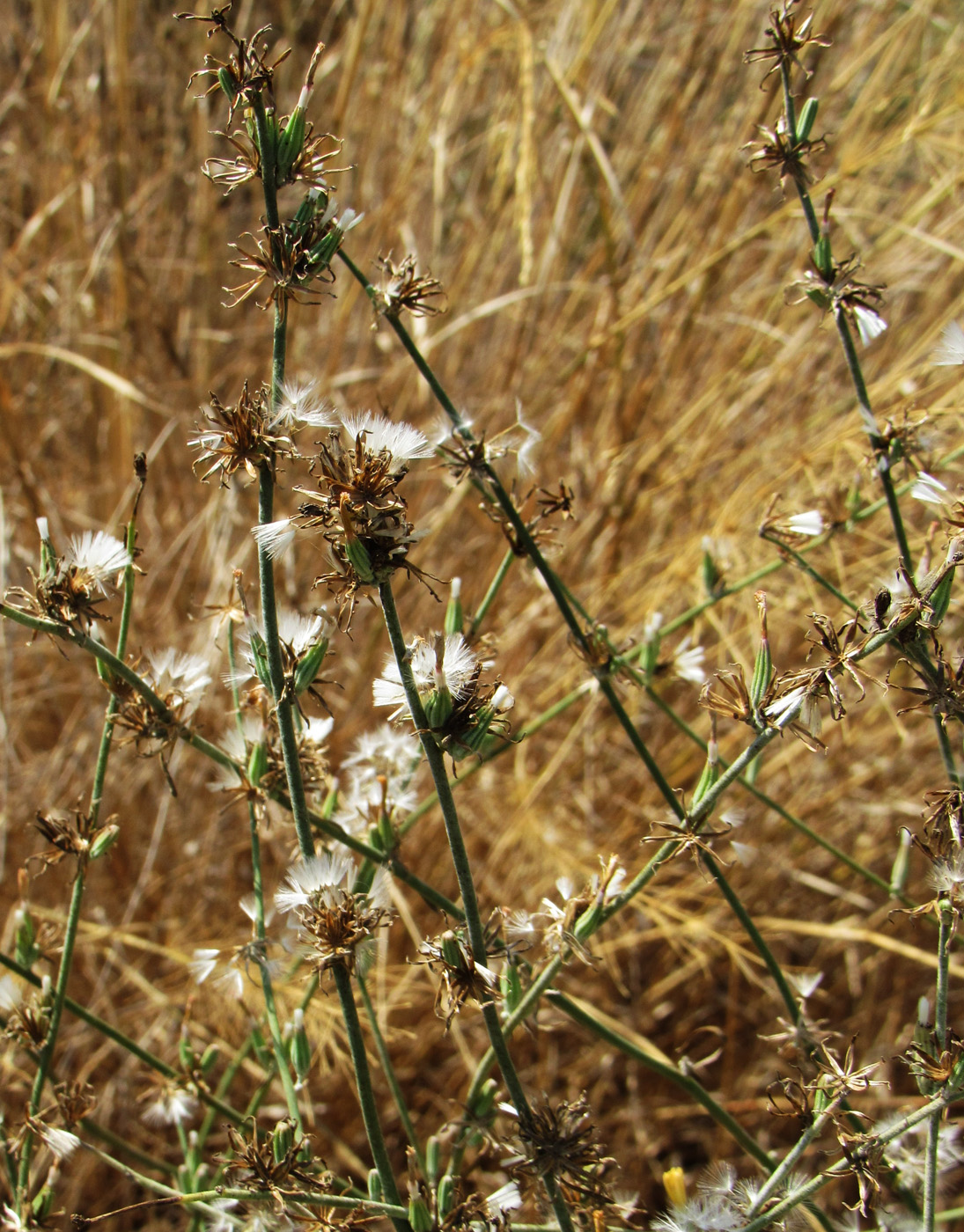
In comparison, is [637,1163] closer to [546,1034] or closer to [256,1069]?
[546,1034]

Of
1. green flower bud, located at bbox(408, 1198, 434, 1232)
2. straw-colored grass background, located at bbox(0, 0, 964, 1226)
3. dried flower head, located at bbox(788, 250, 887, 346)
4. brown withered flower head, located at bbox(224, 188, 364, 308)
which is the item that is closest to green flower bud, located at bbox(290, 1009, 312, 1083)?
green flower bud, located at bbox(408, 1198, 434, 1232)

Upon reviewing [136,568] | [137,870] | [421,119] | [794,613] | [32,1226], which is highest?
[421,119]

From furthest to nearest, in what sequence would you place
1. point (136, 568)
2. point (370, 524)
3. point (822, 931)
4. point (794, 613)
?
point (794, 613)
point (822, 931)
point (136, 568)
point (370, 524)

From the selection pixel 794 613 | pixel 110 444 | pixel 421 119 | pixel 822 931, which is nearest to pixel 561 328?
pixel 421 119

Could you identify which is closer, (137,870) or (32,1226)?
(32,1226)

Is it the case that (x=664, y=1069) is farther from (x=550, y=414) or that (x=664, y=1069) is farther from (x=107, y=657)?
(x=550, y=414)

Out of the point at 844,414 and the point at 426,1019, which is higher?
the point at 844,414

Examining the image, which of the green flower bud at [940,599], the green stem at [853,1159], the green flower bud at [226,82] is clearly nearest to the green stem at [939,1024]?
the green stem at [853,1159]
